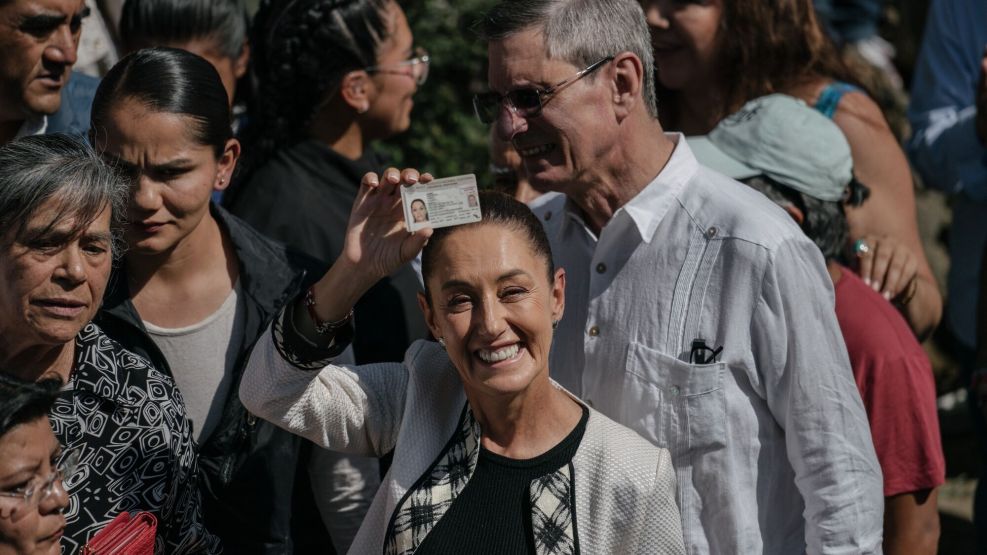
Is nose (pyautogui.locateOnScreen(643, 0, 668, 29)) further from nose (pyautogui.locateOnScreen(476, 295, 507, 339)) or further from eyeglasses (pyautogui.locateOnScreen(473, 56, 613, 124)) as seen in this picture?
nose (pyautogui.locateOnScreen(476, 295, 507, 339))

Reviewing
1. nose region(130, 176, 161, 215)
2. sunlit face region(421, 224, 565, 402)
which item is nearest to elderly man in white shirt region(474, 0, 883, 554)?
sunlit face region(421, 224, 565, 402)

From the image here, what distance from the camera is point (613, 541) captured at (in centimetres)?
252

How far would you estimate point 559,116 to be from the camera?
2840 mm

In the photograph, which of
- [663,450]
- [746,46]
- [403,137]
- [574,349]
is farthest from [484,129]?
[663,450]

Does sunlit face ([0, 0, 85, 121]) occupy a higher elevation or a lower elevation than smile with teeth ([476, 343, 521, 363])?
higher

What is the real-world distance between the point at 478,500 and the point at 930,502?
52.3 inches

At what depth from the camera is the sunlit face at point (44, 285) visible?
2.51 m

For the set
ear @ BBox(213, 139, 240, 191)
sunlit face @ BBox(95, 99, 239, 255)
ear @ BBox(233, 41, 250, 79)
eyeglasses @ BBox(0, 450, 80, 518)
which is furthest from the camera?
ear @ BBox(233, 41, 250, 79)

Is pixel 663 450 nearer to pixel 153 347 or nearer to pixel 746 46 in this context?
pixel 153 347

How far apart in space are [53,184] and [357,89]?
5.25 feet

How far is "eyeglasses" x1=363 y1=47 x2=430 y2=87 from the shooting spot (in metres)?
4.03

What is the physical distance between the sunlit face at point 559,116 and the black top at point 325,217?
0.86 metres

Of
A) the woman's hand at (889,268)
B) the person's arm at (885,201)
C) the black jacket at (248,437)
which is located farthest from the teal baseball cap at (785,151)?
the black jacket at (248,437)

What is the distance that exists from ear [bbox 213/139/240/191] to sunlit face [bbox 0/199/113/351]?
63 cm
